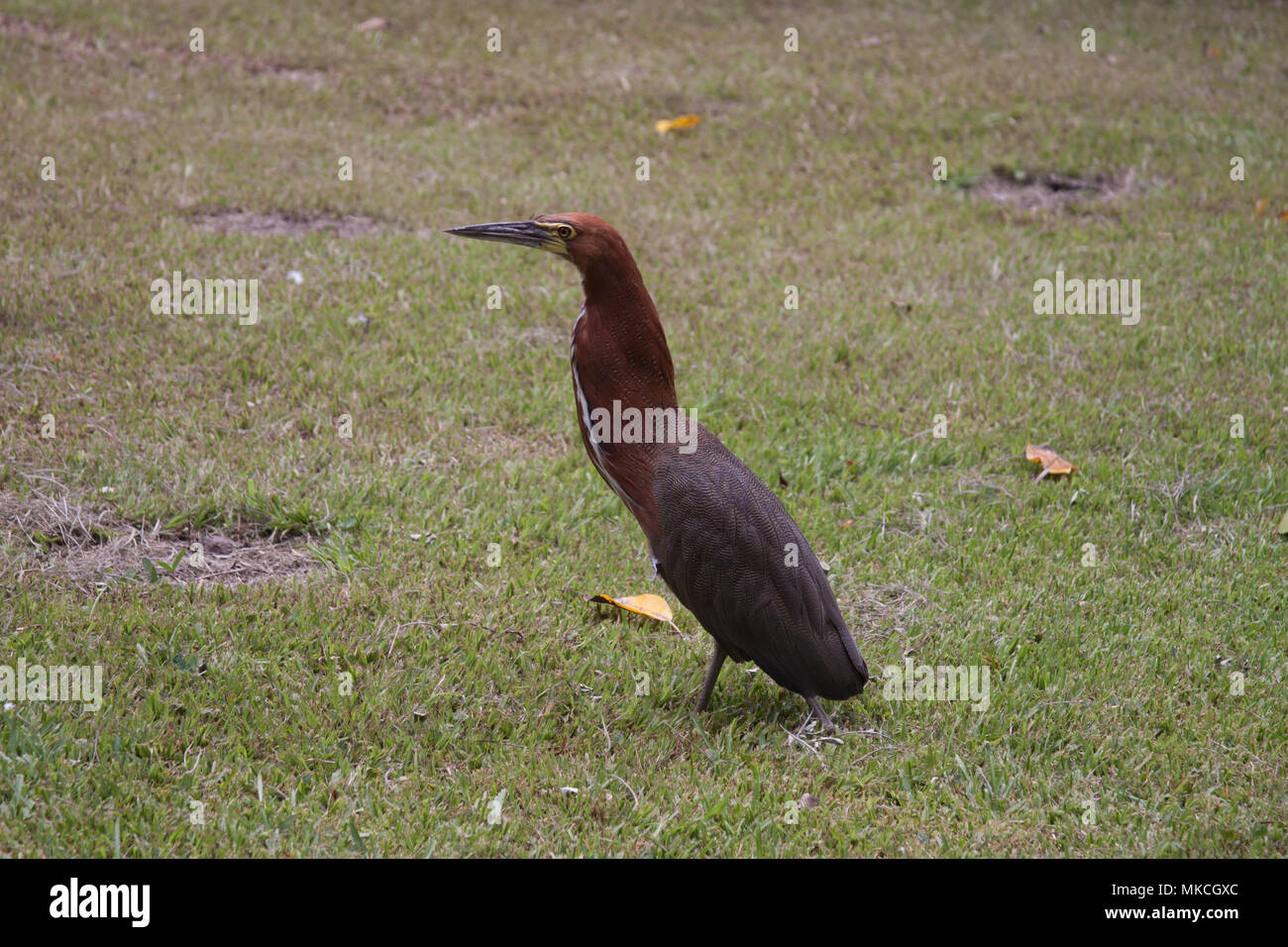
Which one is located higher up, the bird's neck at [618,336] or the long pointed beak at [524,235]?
the long pointed beak at [524,235]

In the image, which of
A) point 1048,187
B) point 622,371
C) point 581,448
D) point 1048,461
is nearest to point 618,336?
point 622,371

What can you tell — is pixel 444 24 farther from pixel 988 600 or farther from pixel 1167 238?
pixel 988 600

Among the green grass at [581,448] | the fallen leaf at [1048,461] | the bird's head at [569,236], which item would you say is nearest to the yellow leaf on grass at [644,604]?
the green grass at [581,448]

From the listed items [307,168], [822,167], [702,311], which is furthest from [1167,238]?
[307,168]

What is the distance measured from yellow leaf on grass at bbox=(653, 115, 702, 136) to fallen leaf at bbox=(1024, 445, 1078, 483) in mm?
5299

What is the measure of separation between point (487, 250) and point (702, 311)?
1.70 metres

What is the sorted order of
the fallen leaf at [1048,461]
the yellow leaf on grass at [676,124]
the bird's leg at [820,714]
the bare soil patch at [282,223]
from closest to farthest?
the bird's leg at [820,714] < the fallen leaf at [1048,461] < the bare soil patch at [282,223] < the yellow leaf on grass at [676,124]

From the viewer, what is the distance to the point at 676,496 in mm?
3945

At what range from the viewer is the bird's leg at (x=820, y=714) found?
13.5 feet

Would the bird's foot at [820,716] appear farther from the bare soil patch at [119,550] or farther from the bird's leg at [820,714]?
the bare soil patch at [119,550]

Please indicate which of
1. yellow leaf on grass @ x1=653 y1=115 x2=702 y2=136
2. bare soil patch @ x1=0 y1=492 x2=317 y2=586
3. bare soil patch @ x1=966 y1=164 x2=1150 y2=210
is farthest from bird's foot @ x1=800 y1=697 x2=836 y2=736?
yellow leaf on grass @ x1=653 y1=115 x2=702 y2=136

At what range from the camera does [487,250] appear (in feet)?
26.2

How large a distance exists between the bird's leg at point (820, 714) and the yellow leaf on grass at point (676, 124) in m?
7.06

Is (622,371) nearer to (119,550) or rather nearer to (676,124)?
(119,550)
